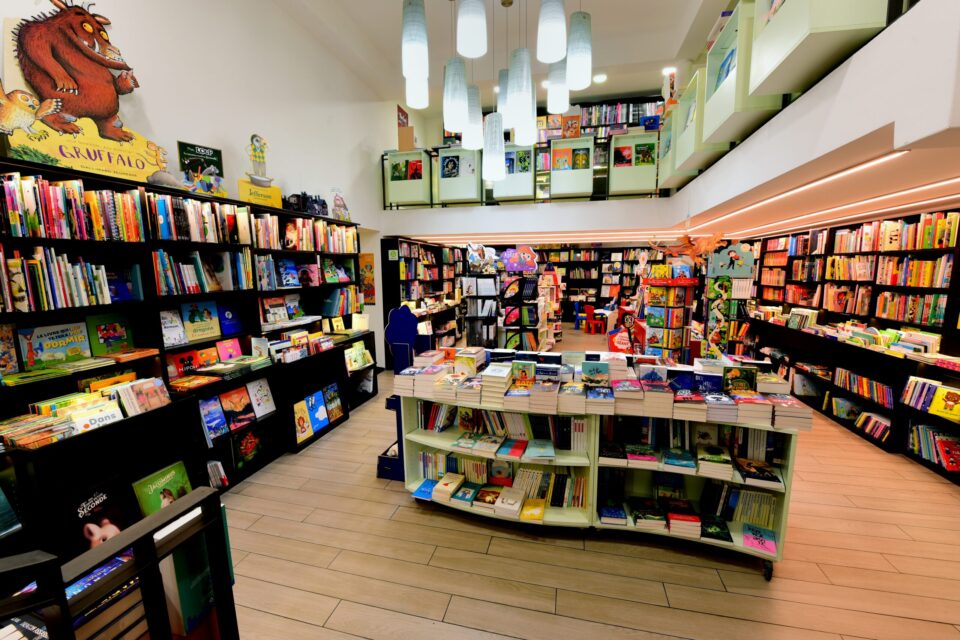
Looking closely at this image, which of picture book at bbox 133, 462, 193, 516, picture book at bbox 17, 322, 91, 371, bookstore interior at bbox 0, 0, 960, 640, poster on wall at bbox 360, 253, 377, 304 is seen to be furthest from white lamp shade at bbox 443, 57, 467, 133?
poster on wall at bbox 360, 253, 377, 304

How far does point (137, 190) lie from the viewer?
2.57m

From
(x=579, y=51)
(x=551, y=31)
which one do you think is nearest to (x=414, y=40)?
(x=551, y=31)

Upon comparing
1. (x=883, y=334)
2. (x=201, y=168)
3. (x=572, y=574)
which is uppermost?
(x=201, y=168)

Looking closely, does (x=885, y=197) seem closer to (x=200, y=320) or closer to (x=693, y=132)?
(x=693, y=132)

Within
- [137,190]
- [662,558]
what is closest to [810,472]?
[662,558]

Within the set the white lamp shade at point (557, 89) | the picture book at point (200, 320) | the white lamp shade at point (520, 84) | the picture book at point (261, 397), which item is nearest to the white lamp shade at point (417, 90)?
the white lamp shade at point (520, 84)

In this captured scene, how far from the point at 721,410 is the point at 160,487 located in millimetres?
3636

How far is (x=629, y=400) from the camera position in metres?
2.29

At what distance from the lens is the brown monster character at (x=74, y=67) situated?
2326 millimetres

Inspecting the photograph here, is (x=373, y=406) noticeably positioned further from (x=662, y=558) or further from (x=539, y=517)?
(x=662, y=558)

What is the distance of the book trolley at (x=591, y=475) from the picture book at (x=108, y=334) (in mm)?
2018

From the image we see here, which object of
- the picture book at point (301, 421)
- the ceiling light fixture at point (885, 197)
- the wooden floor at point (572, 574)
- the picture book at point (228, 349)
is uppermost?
the ceiling light fixture at point (885, 197)

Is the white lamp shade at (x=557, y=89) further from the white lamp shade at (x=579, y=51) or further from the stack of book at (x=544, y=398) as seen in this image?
the stack of book at (x=544, y=398)

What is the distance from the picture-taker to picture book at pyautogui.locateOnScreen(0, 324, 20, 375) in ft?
6.84
